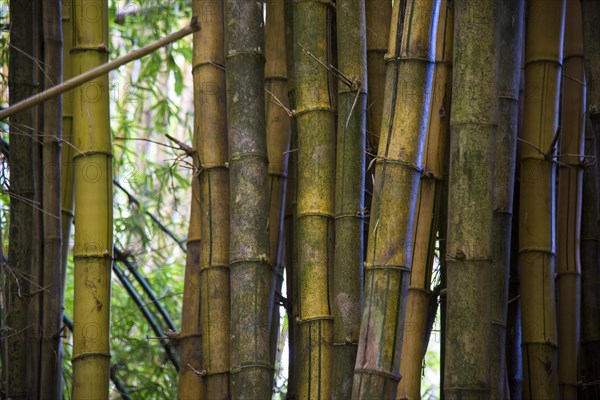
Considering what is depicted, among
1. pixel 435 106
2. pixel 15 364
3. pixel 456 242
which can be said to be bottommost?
pixel 15 364

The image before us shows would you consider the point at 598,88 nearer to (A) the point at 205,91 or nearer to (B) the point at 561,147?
(B) the point at 561,147

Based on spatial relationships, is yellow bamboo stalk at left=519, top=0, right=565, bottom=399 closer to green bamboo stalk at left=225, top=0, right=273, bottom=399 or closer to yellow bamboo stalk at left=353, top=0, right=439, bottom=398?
yellow bamboo stalk at left=353, top=0, right=439, bottom=398

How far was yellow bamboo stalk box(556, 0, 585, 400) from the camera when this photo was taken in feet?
9.14

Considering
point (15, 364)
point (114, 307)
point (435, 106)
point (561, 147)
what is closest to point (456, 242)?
point (435, 106)

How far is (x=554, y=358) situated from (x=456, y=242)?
2.07ft

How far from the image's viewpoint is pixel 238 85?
8.21 feet

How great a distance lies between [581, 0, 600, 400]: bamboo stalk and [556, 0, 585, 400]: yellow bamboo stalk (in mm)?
46

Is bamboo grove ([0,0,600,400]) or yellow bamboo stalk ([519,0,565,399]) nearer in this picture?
bamboo grove ([0,0,600,400])

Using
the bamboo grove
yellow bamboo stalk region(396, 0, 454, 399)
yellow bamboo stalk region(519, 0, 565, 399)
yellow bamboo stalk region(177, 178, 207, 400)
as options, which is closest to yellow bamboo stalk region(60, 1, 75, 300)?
the bamboo grove

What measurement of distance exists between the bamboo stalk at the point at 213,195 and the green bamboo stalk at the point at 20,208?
1.62 feet

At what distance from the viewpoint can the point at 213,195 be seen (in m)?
2.62

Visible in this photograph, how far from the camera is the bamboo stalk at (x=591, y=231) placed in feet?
8.05

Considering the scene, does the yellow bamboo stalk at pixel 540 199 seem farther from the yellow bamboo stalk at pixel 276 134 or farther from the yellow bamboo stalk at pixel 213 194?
the yellow bamboo stalk at pixel 213 194

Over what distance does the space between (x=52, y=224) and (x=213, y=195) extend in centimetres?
52
